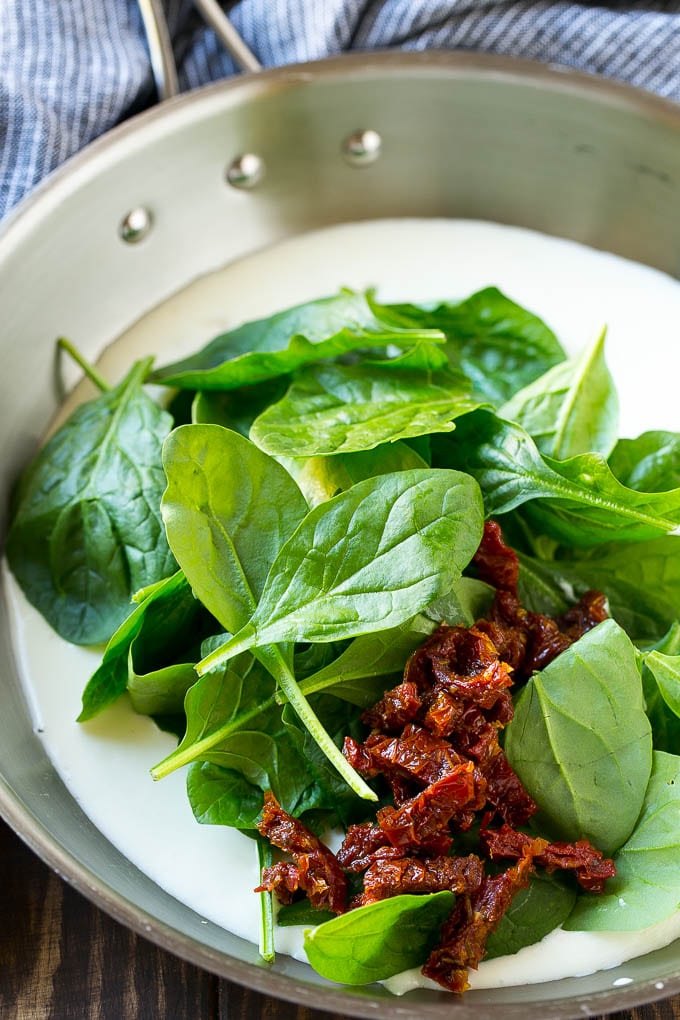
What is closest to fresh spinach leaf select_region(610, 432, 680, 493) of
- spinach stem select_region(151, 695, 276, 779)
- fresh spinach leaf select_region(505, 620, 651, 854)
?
fresh spinach leaf select_region(505, 620, 651, 854)

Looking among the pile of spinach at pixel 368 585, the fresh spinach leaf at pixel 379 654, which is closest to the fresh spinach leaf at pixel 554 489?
the pile of spinach at pixel 368 585

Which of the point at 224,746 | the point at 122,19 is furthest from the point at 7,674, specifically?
the point at 122,19

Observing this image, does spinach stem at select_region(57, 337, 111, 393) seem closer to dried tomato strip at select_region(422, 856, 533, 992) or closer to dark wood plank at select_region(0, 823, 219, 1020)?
dark wood plank at select_region(0, 823, 219, 1020)

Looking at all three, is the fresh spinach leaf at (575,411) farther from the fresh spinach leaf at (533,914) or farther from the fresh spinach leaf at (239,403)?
the fresh spinach leaf at (533,914)

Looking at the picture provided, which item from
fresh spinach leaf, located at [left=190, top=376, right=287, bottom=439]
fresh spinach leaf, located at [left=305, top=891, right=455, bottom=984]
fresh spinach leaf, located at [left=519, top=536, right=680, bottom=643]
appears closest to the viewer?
fresh spinach leaf, located at [left=305, top=891, right=455, bottom=984]

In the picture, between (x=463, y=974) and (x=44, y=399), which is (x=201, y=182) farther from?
(x=463, y=974)
